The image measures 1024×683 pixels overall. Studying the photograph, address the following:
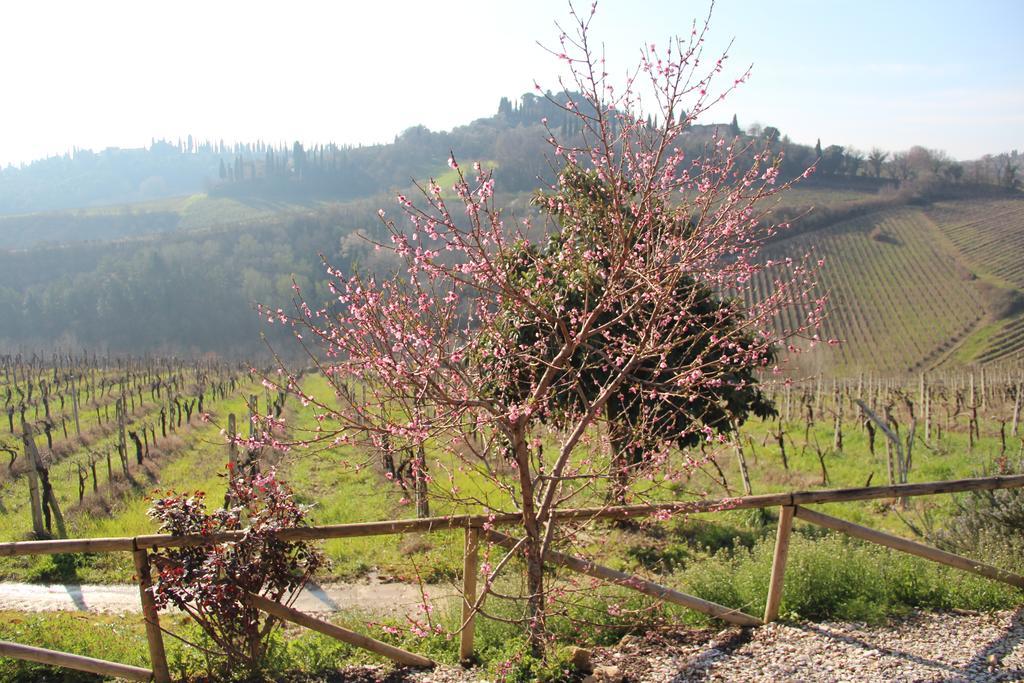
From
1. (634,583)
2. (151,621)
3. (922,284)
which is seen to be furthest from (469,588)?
(922,284)

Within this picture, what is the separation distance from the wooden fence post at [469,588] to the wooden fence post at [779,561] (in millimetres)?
1990

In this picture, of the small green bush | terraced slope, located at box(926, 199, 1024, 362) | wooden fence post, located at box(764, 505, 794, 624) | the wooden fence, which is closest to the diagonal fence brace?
the wooden fence

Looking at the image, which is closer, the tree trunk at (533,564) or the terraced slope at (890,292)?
the tree trunk at (533,564)

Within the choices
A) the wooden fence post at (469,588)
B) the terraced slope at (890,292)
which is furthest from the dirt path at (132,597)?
the terraced slope at (890,292)

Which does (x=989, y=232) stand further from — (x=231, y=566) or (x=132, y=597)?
(x=231, y=566)

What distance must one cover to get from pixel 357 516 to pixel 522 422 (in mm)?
7320

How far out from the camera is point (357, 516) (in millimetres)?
10461

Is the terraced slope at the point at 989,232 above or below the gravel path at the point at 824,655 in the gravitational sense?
above

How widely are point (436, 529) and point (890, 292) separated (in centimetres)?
5148

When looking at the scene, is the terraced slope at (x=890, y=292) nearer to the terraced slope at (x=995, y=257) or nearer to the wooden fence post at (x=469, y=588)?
the terraced slope at (x=995, y=257)

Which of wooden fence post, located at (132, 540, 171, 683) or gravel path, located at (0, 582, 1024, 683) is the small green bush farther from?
wooden fence post, located at (132, 540, 171, 683)

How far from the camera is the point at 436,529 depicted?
14.6 ft

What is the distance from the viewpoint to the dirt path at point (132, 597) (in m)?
7.18

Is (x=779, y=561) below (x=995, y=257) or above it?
below
